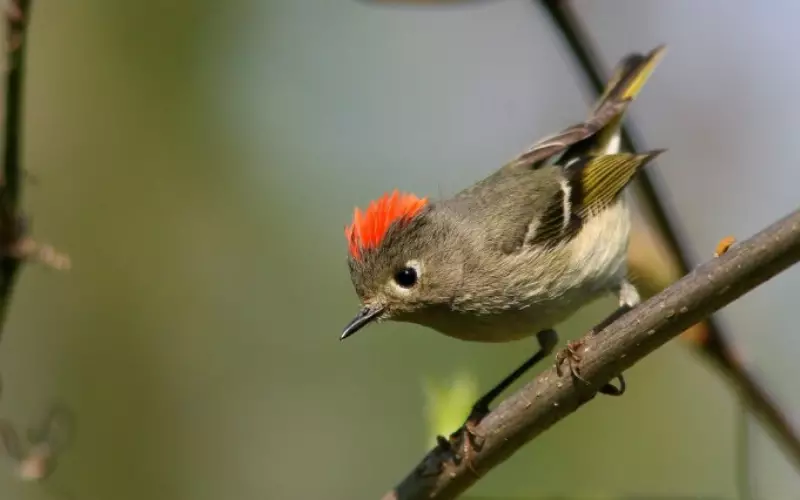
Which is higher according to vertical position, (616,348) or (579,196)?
(616,348)

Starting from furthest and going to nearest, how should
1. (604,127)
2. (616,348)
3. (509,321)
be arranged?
(604,127), (509,321), (616,348)

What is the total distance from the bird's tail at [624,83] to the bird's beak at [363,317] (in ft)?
3.61

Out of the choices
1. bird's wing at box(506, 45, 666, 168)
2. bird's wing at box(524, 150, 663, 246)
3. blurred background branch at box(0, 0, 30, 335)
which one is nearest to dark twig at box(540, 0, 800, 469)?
bird's wing at box(524, 150, 663, 246)

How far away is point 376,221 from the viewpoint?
2.42 metres

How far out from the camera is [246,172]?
8.00 m

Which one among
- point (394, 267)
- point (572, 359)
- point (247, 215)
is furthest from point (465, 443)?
point (247, 215)

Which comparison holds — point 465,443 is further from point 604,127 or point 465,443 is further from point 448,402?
point 604,127

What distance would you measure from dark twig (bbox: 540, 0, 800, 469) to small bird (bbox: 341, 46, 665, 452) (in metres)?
0.19

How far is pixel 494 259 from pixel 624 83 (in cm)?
97

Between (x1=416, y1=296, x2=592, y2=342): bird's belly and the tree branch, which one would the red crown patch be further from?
the tree branch

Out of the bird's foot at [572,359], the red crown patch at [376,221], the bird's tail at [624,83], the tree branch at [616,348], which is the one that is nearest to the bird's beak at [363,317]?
the red crown patch at [376,221]

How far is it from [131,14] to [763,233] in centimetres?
695

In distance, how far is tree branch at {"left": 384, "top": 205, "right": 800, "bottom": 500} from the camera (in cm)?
137

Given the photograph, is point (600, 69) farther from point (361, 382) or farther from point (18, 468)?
point (361, 382)
